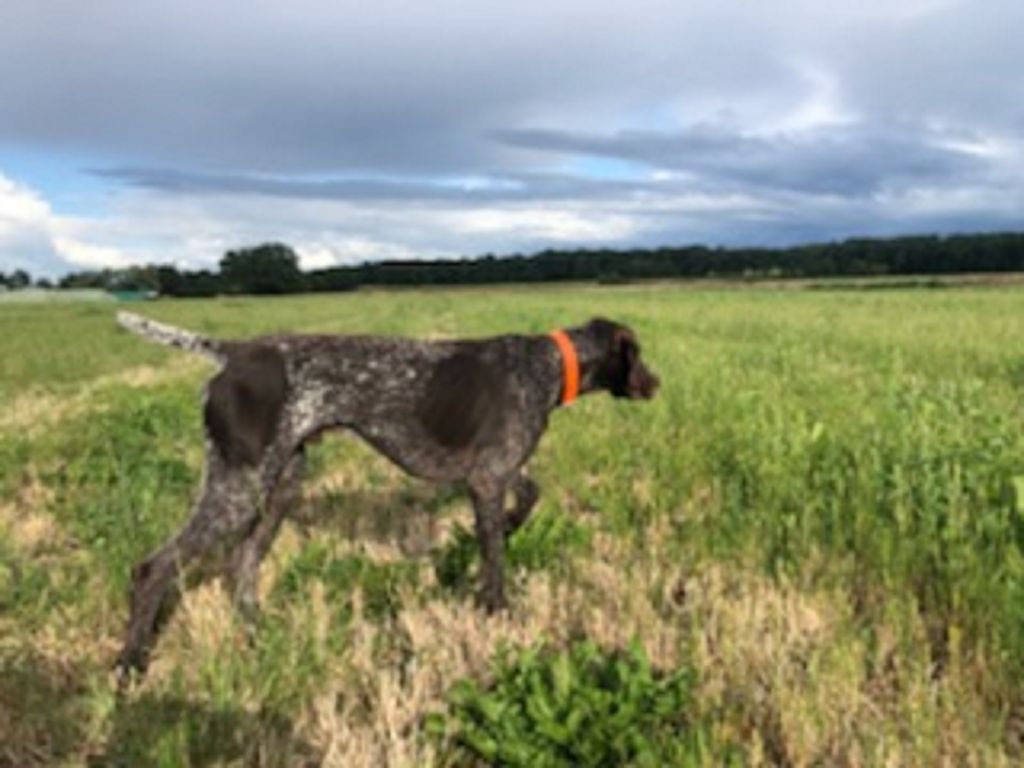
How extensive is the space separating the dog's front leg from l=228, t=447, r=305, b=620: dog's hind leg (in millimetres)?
1041

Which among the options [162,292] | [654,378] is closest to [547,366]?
[654,378]

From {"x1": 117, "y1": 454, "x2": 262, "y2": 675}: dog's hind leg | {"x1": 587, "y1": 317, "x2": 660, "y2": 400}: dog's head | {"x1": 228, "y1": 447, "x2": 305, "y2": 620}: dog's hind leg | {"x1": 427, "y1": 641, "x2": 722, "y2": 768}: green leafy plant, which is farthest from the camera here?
{"x1": 587, "y1": 317, "x2": 660, "y2": 400}: dog's head

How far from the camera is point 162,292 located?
98.1 meters

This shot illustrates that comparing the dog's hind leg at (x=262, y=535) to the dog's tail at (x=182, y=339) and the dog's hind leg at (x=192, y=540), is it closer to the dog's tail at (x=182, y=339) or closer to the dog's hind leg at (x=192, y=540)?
the dog's hind leg at (x=192, y=540)

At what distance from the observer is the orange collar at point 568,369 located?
18.7 feet

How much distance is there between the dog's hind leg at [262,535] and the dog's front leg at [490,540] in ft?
3.42

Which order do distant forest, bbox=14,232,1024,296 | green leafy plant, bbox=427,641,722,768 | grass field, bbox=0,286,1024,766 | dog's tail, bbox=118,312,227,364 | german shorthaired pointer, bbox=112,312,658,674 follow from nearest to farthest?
green leafy plant, bbox=427,641,722,768 → grass field, bbox=0,286,1024,766 → german shorthaired pointer, bbox=112,312,658,674 → dog's tail, bbox=118,312,227,364 → distant forest, bbox=14,232,1024,296

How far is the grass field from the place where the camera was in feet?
11.4

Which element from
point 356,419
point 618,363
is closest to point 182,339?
point 356,419

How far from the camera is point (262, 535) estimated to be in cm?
545

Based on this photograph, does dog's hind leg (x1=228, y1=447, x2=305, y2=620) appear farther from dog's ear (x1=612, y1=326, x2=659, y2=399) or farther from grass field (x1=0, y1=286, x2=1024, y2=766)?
dog's ear (x1=612, y1=326, x2=659, y2=399)

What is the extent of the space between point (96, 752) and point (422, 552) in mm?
2703

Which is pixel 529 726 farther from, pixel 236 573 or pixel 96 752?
pixel 236 573

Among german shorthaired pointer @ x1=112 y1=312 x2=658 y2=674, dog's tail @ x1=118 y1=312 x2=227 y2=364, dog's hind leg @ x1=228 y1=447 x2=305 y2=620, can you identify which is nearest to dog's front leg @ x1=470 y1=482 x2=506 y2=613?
german shorthaired pointer @ x1=112 y1=312 x2=658 y2=674
